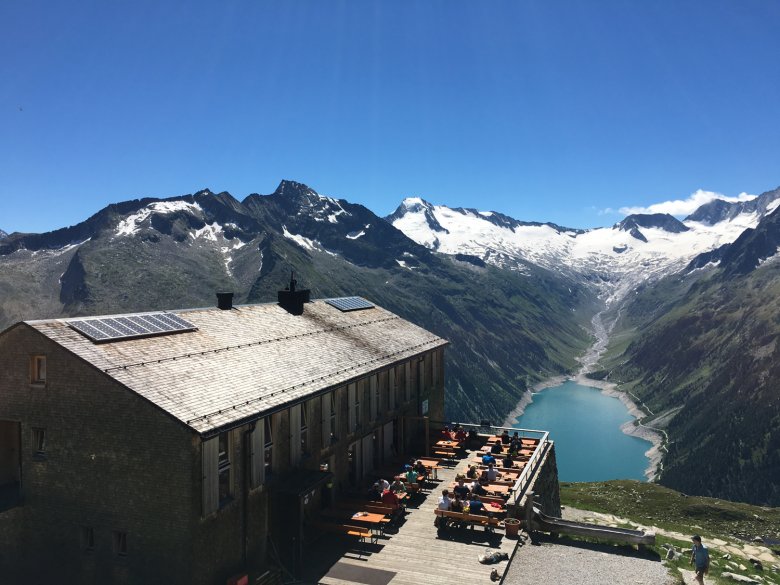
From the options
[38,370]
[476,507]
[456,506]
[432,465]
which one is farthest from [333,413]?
[38,370]

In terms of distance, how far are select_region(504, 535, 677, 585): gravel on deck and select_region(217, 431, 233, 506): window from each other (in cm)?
1274

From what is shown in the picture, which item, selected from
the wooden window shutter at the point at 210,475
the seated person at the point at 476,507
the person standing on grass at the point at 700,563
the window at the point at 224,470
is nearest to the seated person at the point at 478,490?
the seated person at the point at 476,507

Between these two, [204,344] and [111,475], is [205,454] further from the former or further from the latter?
[204,344]

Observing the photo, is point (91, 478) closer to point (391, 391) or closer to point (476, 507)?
point (476, 507)

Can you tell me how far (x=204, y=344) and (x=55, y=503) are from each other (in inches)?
373

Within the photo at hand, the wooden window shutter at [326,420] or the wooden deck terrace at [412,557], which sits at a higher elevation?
the wooden window shutter at [326,420]

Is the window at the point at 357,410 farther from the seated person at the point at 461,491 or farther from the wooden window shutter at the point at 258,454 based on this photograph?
the wooden window shutter at the point at 258,454

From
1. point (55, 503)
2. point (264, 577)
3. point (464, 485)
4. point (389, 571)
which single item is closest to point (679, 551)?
point (464, 485)

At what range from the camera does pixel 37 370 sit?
26.7 m

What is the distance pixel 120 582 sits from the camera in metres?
25.1

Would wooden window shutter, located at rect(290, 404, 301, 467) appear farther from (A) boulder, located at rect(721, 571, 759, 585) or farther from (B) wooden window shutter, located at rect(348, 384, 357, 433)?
(A) boulder, located at rect(721, 571, 759, 585)

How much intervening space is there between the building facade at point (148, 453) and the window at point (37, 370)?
6cm

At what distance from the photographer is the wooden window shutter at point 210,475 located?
24406 millimetres

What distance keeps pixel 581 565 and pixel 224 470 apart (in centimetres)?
1699
